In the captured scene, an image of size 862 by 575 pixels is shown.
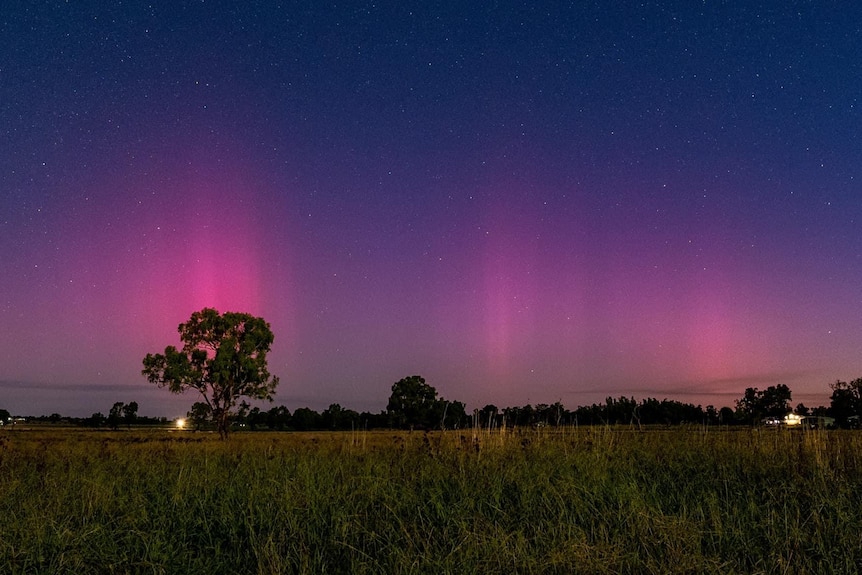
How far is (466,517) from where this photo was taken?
612 centimetres

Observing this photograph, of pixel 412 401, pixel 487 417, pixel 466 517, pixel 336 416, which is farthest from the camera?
pixel 336 416

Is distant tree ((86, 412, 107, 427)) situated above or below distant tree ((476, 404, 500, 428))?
below

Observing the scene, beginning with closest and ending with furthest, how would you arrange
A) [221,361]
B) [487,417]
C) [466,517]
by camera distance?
[466,517] → [487,417] → [221,361]

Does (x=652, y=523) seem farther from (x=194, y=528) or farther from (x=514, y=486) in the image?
(x=194, y=528)

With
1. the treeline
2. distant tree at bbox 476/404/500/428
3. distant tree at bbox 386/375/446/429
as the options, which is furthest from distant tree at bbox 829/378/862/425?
distant tree at bbox 476/404/500/428

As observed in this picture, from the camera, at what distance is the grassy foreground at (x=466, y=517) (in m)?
5.06

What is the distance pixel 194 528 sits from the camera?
636 cm

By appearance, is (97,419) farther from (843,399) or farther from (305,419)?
(843,399)

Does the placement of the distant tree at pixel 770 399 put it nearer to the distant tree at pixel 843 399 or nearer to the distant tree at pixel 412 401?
the distant tree at pixel 843 399

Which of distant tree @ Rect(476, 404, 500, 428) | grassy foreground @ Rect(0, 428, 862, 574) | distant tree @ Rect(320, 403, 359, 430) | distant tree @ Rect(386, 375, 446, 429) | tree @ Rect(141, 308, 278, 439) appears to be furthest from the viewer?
distant tree @ Rect(320, 403, 359, 430)

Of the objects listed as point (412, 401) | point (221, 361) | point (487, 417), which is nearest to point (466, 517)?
point (487, 417)

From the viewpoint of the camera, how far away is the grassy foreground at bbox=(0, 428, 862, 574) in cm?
506

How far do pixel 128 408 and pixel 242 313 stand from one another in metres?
124

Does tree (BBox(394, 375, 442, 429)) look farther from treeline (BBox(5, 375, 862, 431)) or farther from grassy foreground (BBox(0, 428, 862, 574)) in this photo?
grassy foreground (BBox(0, 428, 862, 574))
